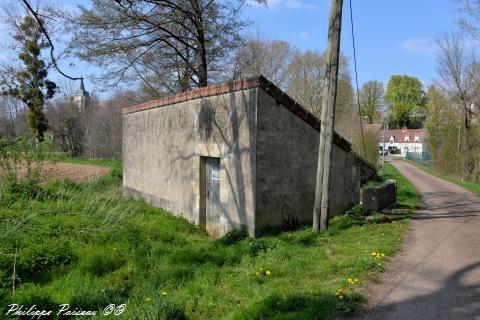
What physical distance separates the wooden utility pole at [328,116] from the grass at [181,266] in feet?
1.68

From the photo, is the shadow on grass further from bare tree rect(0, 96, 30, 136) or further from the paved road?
bare tree rect(0, 96, 30, 136)

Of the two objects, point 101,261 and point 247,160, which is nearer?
point 101,261

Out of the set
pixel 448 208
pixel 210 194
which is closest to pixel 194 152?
pixel 210 194

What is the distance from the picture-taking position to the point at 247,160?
8414 mm

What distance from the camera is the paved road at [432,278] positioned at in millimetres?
4520

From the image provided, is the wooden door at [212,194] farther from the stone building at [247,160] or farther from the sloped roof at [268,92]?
the sloped roof at [268,92]

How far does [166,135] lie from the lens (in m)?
12.4

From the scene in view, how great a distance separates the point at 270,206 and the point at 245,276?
2657 mm

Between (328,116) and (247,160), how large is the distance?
1.90m

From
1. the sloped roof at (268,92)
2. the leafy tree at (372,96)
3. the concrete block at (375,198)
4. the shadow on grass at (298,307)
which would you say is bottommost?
the shadow on grass at (298,307)

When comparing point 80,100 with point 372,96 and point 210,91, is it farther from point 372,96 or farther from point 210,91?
point 372,96

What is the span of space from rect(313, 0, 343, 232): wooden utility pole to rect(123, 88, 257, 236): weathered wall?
1386mm

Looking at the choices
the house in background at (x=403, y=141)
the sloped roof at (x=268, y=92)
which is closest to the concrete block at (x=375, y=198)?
the sloped roof at (x=268, y=92)

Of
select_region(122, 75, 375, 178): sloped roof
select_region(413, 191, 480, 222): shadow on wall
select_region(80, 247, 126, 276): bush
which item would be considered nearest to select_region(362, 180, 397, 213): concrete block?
select_region(413, 191, 480, 222): shadow on wall
